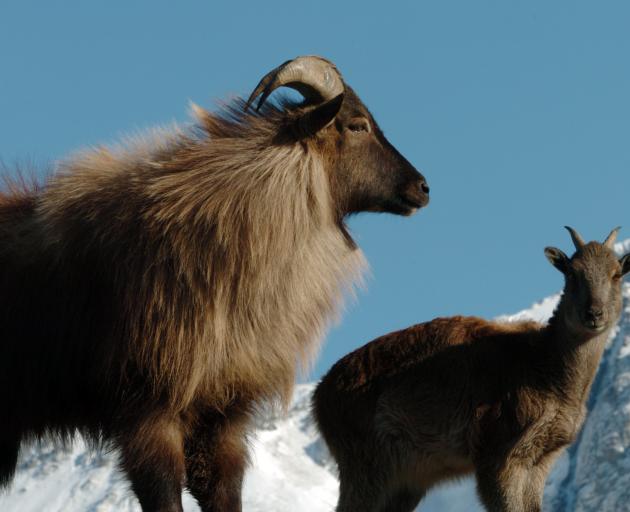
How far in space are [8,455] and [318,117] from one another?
129 inches

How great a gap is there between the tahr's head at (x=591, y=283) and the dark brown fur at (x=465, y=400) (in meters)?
0.01

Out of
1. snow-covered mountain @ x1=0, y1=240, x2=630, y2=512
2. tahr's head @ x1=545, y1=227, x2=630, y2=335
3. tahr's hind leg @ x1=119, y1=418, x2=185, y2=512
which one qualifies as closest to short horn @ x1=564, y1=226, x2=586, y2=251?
tahr's head @ x1=545, y1=227, x2=630, y2=335

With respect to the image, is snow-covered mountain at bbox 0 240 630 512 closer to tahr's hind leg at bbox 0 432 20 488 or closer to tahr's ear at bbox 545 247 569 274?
tahr's ear at bbox 545 247 569 274

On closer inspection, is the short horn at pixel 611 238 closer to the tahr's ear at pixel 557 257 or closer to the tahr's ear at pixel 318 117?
the tahr's ear at pixel 557 257

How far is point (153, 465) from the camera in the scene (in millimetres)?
9867

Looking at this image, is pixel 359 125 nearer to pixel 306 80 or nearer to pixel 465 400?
pixel 306 80

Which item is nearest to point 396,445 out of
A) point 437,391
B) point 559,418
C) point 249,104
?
point 437,391

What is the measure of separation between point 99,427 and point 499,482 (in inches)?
131

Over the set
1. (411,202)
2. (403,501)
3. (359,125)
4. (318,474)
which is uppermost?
(359,125)

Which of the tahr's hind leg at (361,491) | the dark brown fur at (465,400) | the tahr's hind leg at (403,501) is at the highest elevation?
the dark brown fur at (465,400)

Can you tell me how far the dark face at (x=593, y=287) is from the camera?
40.8 ft

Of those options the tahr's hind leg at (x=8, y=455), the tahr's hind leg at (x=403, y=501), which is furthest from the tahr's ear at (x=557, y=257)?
the tahr's hind leg at (x=8, y=455)

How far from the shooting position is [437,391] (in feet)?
41.6

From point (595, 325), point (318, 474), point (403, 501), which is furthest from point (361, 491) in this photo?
point (318, 474)
